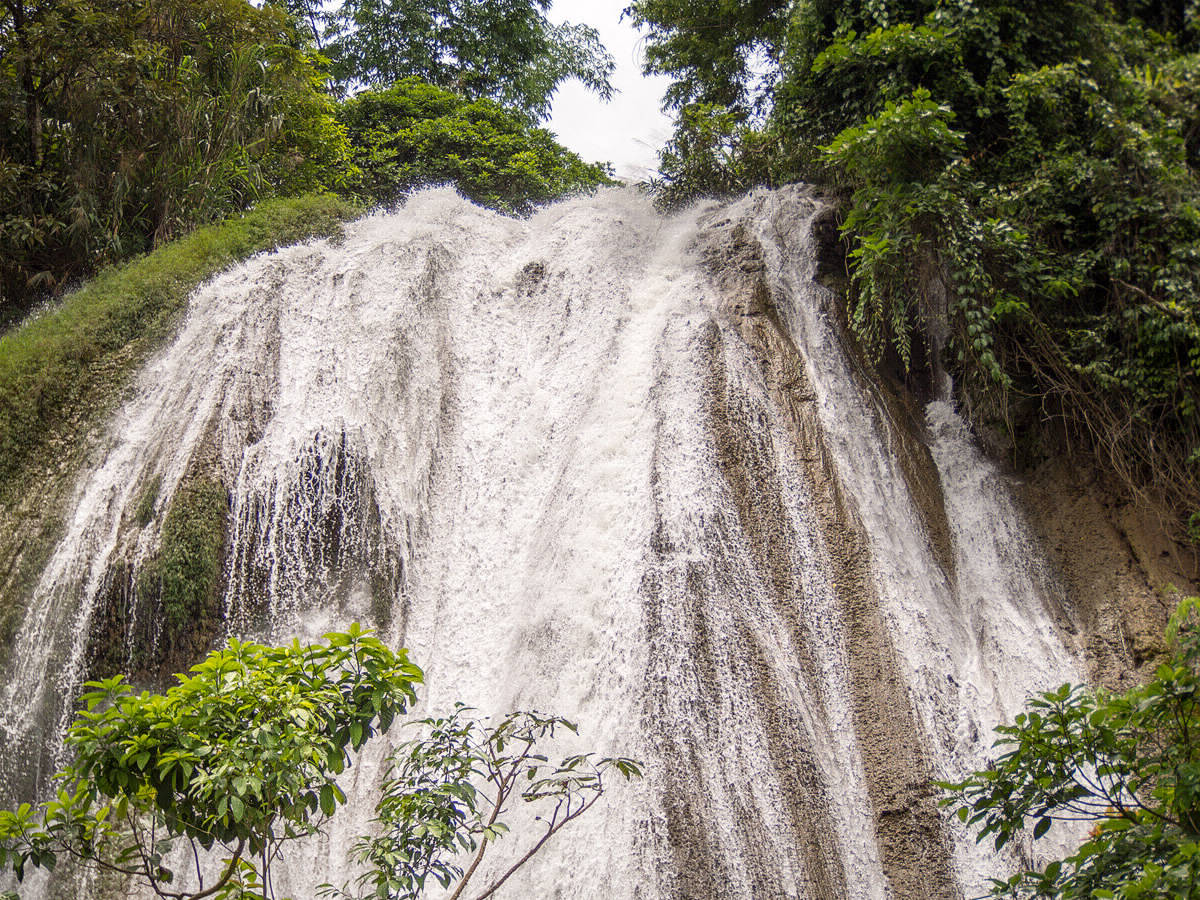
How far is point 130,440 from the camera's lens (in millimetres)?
7836

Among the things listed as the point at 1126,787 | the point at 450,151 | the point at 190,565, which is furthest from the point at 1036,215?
the point at 450,151

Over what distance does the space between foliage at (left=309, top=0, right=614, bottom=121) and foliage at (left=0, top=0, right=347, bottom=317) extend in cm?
677

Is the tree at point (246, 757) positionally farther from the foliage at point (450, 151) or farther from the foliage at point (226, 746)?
the foliage at point (450, 151)

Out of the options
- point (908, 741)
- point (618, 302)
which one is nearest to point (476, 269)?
point (618, 302)

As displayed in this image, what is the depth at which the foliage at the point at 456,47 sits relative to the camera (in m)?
19.5

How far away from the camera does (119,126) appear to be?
36.6 feet

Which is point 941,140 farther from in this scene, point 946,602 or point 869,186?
point 946,602

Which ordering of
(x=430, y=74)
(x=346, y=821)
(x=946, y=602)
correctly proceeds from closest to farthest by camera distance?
(x=346, y=821)
(x=946, y=602)
(x=430, y=74)

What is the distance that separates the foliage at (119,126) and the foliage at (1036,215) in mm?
7724

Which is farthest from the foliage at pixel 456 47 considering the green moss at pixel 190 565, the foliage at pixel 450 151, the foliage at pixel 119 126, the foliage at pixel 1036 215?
the green moss at pixel 190 565

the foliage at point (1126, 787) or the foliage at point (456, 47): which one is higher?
the foliage at point (456, 47)

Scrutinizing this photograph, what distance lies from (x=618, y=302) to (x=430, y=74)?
12553mm

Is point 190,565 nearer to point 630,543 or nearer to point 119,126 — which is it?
point 630,543

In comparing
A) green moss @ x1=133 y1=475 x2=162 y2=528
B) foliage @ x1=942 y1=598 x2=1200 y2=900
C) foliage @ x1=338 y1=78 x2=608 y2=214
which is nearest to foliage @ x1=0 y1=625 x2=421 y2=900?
foliage @ x1=942 y1=598 x2=1200 y2=900
